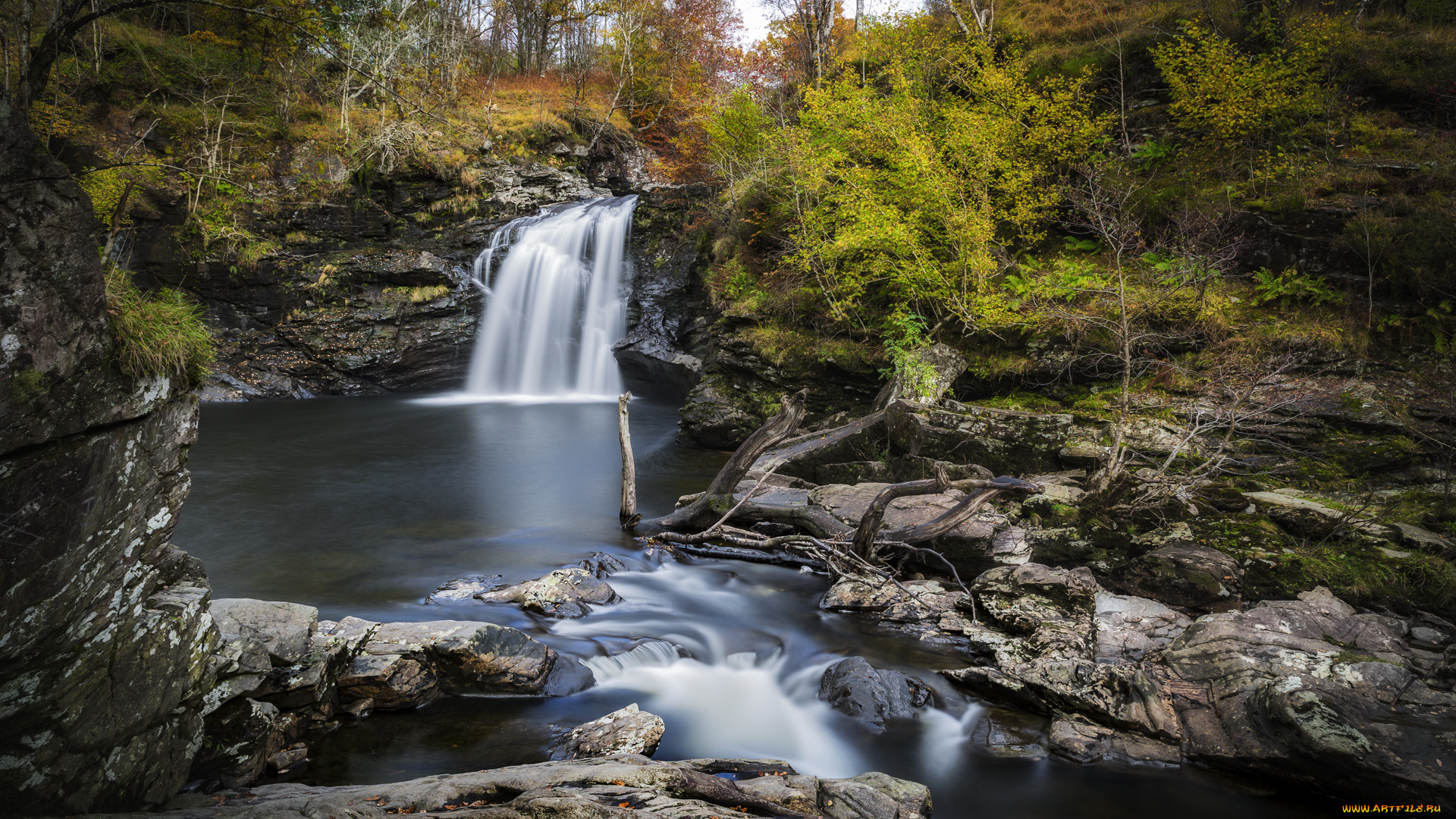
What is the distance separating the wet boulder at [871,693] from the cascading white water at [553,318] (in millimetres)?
15654

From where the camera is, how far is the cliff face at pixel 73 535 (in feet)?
9.19

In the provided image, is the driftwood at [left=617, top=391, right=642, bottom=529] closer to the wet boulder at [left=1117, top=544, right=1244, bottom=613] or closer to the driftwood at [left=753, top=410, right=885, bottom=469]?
the driftwood at [left=753, top=410, right=885, bottom=469]

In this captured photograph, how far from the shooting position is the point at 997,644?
6.12 m

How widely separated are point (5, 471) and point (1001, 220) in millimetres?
13795

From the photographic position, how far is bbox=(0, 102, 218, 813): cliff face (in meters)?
2.80

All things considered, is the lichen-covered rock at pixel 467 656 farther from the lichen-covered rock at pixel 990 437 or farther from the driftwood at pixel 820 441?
the lichen-covered rock at pixel 990 437

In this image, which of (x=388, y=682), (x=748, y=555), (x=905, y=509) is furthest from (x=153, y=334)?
(x=905, y=509)

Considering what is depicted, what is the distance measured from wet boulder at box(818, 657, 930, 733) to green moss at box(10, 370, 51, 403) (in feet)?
17.6

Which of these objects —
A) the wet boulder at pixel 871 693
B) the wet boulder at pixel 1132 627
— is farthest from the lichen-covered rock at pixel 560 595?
the wet boulder at pixel 1132 627

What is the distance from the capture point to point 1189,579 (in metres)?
6.59

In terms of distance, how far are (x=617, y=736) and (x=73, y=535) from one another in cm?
333

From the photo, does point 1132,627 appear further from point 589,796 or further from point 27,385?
point 27,385

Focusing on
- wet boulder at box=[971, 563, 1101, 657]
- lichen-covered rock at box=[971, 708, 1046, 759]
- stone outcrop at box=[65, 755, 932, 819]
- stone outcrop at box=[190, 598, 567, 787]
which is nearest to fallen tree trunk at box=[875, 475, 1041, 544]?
wet boulder at box=[971, 563, 1101, 657]

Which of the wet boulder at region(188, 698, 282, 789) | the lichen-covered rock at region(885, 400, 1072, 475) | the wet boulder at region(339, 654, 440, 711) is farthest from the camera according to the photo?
the lichen-covered rock at region(885, 400, 1072, 475)
